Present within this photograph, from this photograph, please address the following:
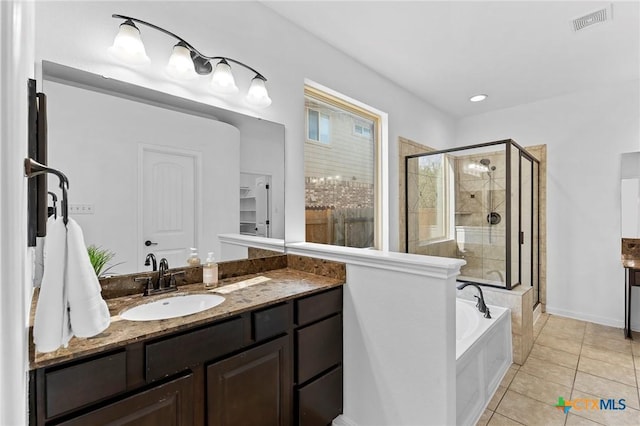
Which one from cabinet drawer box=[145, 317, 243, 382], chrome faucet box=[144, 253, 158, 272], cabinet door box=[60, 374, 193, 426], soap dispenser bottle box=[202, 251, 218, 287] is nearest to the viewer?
cabinet door box=[60, 374, 193, 426]

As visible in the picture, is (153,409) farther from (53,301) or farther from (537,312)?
(537,312)

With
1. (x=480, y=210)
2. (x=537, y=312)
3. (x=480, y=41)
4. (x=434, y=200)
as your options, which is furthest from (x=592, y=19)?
(x=537, y=312)

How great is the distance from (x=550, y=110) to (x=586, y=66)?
2.76 feet

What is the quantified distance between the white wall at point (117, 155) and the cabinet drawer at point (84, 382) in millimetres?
609

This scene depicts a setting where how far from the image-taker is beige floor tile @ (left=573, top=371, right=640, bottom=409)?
2.11 m

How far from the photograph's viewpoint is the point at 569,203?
3.57 metres

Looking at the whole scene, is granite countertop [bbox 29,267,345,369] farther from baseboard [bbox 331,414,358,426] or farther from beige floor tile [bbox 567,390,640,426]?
beige floor tile [bbox 567,390,640,426]

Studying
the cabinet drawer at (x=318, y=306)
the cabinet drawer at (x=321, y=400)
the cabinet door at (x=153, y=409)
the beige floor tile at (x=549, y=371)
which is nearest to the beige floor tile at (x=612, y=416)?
the beige floor tile at (x=549, y=371)

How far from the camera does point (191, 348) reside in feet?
3.93

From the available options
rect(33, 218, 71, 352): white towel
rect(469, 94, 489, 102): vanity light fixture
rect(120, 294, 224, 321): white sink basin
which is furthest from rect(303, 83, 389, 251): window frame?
rect(33, 218, 71, 352): white towel

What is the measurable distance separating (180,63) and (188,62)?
0.04 metres

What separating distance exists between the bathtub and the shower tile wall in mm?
577

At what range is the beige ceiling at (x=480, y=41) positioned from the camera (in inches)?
81.7

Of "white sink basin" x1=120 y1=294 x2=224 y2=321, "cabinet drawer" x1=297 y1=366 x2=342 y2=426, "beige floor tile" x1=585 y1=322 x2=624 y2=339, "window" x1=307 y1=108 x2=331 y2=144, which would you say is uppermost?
"window" x1=307 y1=108 x2=331 y2=144
